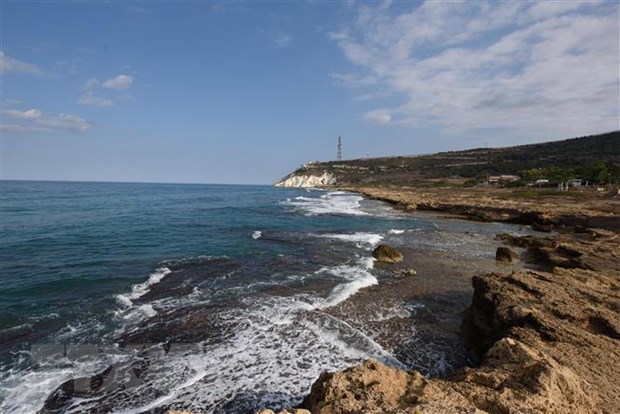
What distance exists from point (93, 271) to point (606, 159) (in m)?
111

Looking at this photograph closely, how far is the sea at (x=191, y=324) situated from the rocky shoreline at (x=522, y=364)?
174cm

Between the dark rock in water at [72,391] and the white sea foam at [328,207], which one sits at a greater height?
the dark rock in water at [72,391]

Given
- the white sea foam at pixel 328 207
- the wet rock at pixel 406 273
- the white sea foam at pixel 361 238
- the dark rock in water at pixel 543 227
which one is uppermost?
the wet rock at pixel 406 273

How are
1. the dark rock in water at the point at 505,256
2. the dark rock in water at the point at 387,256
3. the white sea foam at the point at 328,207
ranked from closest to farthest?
the dark rock in water at the point at 505,256, the dark rock in water at the point at 387,256, the white sea foam at the point at 328,207

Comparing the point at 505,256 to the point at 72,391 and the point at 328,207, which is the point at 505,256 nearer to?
Result: the point at 72,391

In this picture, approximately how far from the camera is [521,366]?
6.19 meters

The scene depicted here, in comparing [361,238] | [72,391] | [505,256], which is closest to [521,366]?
[72,391]

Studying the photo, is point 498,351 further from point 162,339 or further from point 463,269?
point 463,269

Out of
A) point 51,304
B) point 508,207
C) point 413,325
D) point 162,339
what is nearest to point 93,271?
point 51,304

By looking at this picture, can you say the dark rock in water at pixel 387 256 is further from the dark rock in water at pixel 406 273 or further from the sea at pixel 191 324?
the dark rock in water at pixel 406 273

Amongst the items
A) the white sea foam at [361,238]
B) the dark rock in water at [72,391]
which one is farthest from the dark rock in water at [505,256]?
the dark rock in water at [72,391]

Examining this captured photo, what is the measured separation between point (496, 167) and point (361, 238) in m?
102

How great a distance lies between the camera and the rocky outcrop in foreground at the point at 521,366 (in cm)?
524

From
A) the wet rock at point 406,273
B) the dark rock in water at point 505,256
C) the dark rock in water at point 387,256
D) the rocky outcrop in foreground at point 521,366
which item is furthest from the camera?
the dark rock in water at point 387,256
